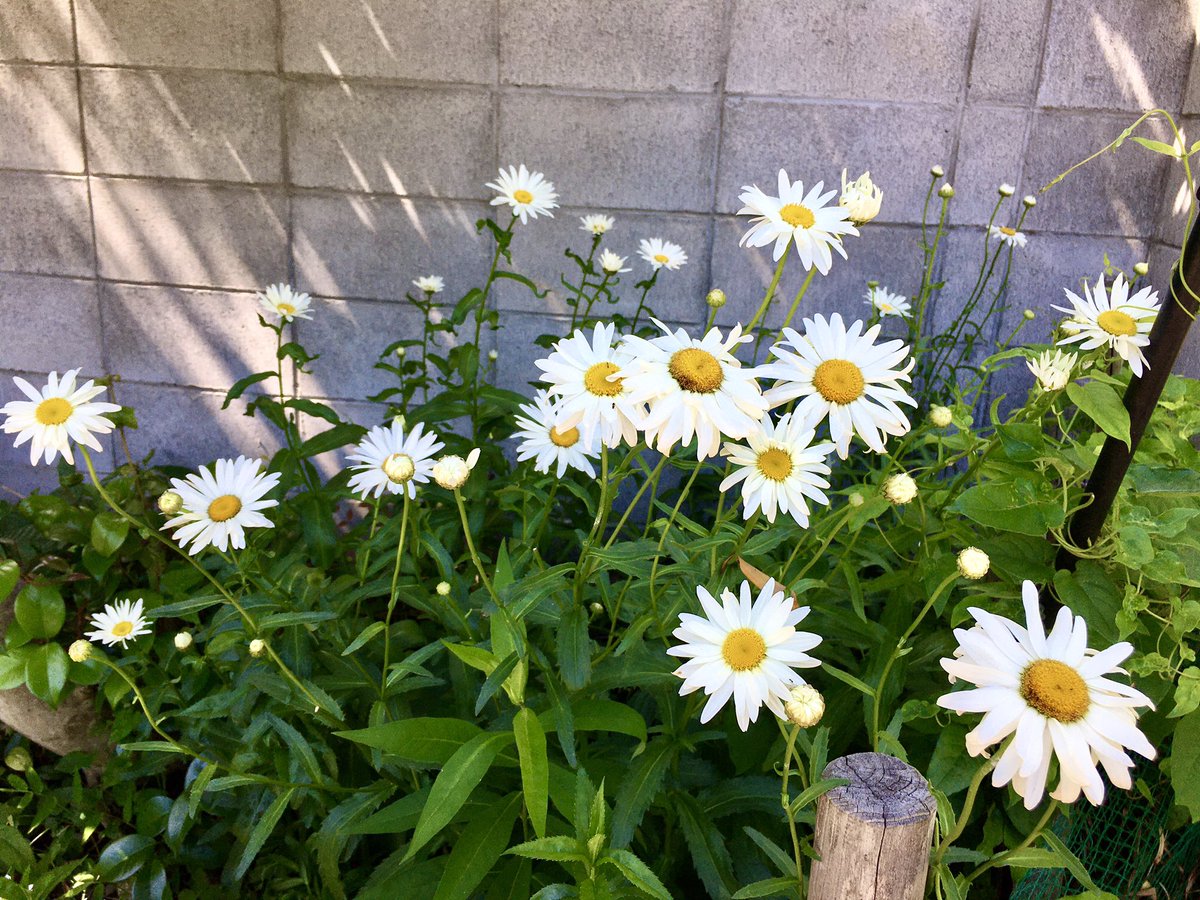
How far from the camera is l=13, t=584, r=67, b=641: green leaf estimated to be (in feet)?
5.32

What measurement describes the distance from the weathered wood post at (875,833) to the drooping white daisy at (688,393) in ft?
1.17

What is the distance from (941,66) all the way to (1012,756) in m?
2.06

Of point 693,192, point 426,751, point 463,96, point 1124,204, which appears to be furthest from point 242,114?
point 1124,204

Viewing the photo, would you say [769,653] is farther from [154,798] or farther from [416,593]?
[154,798]

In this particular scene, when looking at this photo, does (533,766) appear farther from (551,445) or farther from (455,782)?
(551,445)

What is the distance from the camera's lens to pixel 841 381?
985 millimetres

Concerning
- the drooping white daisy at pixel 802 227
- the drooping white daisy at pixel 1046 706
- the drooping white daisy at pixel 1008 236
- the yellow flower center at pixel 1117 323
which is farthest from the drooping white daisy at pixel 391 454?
the drooping white daisy at pixel 1008 236

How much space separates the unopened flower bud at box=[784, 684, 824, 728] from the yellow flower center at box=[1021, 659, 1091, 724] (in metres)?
0.18

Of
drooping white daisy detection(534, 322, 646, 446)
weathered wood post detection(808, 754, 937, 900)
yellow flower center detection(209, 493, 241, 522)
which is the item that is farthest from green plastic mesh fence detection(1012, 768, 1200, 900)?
yellow flower center detection(209, 493, 241, 522)

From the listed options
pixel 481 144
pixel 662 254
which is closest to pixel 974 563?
pixel 662 254

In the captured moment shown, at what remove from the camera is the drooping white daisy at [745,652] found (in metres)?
0.94

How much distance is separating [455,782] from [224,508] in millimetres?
575

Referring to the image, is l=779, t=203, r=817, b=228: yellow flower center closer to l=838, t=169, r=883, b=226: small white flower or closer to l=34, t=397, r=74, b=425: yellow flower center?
l=838, t=169, r=883, b=226: small white flower

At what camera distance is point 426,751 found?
1103mm
